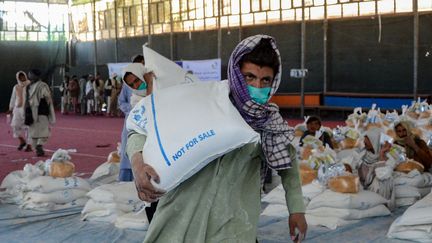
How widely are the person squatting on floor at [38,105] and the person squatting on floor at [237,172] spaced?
6.98 meters

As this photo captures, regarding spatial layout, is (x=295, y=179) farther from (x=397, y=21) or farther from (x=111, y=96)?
(x=111, y=96)

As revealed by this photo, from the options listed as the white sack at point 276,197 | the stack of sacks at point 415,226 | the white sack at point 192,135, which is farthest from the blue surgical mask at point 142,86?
the white sack at point 192,135

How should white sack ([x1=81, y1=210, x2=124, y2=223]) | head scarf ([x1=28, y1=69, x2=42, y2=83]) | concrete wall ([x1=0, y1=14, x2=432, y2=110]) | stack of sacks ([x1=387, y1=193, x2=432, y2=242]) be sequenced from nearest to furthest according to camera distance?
Answer: stack of sacks ([x1=387, y1=193, x2=432, y2=242]), white sack ([x1=81, y1=210, x2=124, y2=223]), head scarf ([x1=28, y1=69, x2=42, y2=83]), concrete wall ([x1=0, y1=14, x2=432, y2=110])

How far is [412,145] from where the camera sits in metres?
5.80

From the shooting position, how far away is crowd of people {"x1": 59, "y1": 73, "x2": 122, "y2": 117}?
1853cm

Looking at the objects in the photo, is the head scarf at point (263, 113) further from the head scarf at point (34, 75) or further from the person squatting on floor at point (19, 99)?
the person squatting on floor at point (19, 99)

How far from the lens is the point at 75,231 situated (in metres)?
4.61

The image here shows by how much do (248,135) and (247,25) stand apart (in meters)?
16.4

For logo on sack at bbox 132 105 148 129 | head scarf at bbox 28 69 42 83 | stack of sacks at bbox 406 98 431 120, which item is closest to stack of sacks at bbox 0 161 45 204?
head scarf at bbox 28 69 42 83

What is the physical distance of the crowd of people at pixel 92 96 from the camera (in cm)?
1853

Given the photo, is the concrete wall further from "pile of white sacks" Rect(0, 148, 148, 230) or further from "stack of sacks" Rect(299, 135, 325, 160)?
"pile of white sacks" Rect(0, 148, 148, 230)

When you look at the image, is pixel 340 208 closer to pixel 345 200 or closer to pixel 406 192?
pixel 345 200

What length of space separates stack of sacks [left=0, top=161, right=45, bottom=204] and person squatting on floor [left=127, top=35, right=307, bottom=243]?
4.07 meters

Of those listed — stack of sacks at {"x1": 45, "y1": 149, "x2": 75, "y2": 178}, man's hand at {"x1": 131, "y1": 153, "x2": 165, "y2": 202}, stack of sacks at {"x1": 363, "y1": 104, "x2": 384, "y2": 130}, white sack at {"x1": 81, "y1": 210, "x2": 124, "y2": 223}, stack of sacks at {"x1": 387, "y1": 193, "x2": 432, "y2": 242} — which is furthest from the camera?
stack of sacks at {"x1": 363, "y1": 104, "x2": 384, "y2": 130}
